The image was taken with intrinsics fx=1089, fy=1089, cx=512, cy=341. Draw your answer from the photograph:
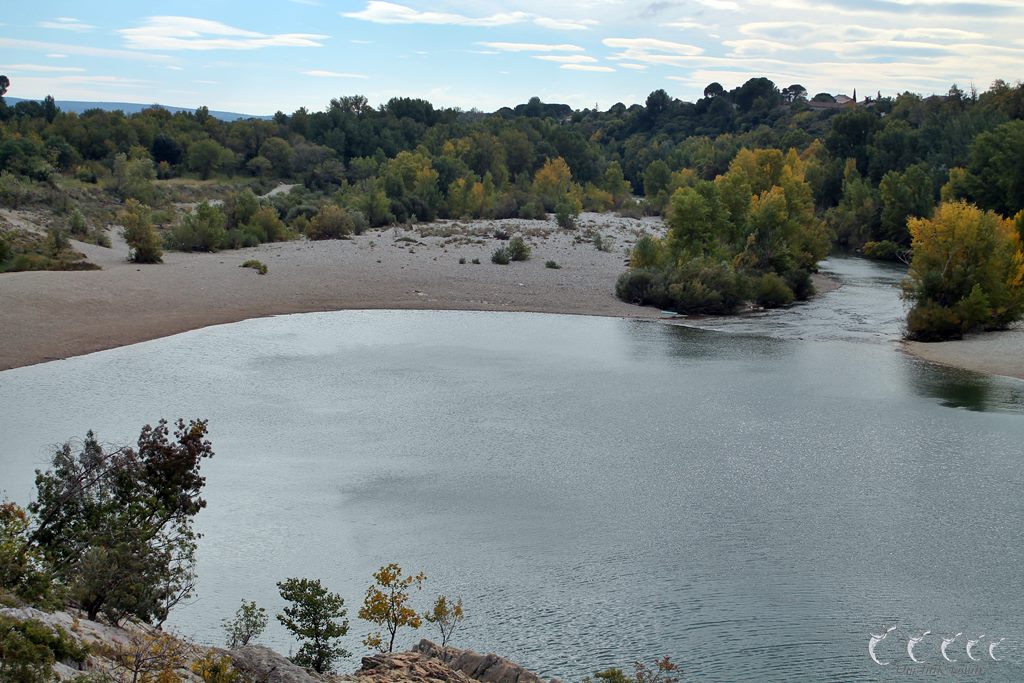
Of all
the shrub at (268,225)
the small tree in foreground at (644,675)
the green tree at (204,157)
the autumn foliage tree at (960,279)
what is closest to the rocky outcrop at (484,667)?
the small tree in foreground at (644,675)

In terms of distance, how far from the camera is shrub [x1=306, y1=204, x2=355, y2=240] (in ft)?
168

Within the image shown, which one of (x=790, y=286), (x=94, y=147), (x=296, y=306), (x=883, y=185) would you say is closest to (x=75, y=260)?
(x=296, y=306)

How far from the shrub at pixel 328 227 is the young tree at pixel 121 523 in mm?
38828

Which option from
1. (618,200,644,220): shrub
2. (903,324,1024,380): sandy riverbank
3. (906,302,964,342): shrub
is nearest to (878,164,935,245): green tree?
(618,200,644,220): shrub

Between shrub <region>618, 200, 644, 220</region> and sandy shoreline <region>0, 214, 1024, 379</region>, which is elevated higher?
shrub <region>618, 200, 644, 220</region>

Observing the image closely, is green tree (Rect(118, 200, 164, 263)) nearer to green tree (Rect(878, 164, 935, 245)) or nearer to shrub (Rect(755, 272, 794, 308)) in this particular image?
shrub (Rect(755, 272, 794, 308))

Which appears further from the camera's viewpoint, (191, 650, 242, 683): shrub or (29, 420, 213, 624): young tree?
(29, 420, 213, 624): young tree

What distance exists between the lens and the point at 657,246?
42.7 metres

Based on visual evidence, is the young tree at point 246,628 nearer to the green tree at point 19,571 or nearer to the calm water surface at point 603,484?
the calm water surface at point 603,484

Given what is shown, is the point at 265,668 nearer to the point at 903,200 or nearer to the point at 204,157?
the point at 903,200

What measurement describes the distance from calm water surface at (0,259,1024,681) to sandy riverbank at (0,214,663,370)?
5.69ft

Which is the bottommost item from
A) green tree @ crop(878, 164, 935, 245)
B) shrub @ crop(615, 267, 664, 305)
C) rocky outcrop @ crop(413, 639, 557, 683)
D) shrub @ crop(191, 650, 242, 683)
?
rocky outcrop @ crop(413, 639, 557, 683)

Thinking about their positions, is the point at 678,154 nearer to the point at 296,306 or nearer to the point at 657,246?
the point at 657,246

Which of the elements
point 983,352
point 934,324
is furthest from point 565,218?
point 983,352
